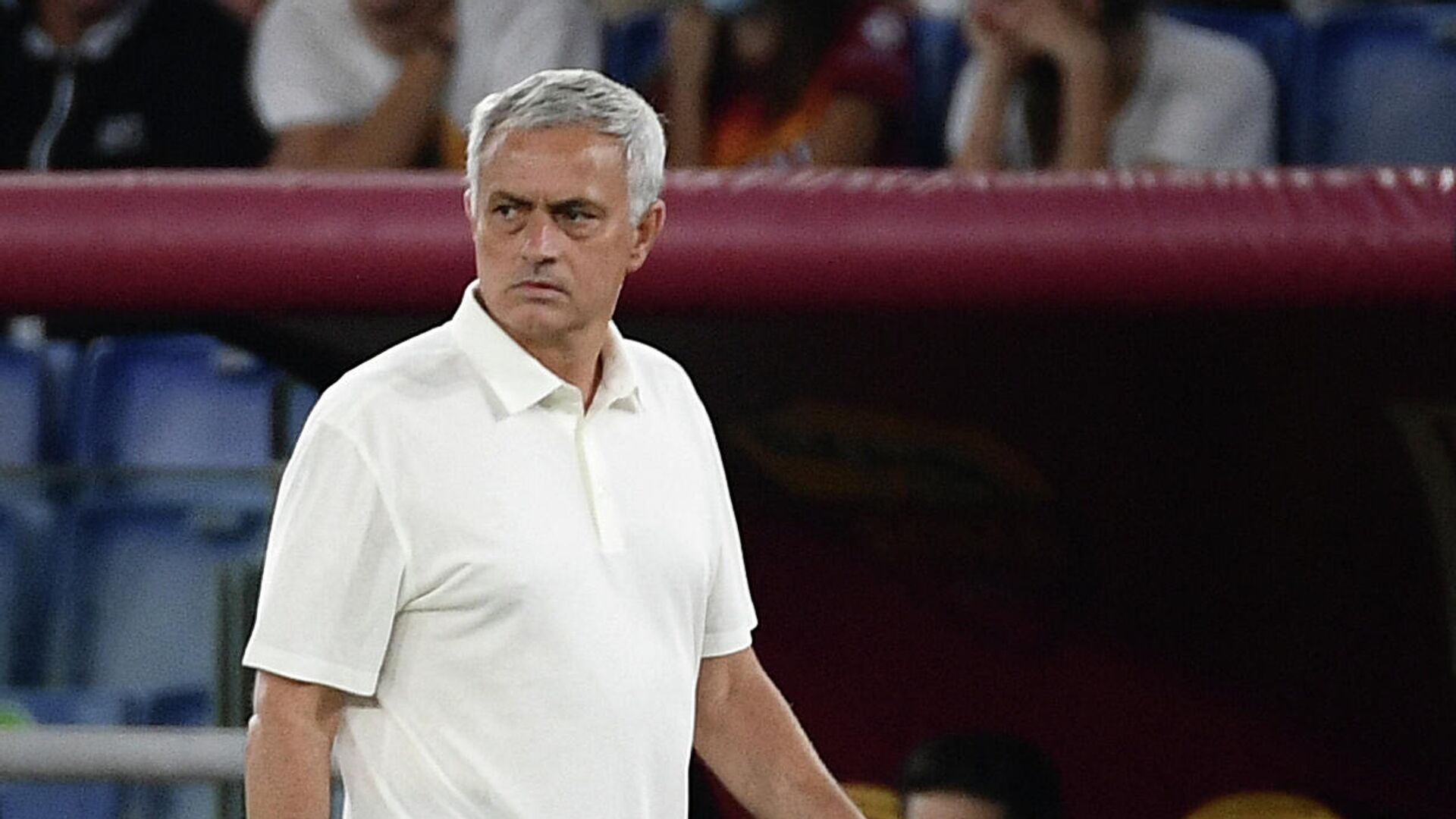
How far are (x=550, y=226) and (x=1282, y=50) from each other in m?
1.90

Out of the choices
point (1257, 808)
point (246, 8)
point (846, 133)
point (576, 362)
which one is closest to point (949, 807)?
point (1257, 808)

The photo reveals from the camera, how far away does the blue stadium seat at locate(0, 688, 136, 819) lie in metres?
2.42

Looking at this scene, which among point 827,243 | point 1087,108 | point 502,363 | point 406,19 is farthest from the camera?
point 406,19

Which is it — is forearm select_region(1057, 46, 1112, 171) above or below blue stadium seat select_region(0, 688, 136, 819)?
above

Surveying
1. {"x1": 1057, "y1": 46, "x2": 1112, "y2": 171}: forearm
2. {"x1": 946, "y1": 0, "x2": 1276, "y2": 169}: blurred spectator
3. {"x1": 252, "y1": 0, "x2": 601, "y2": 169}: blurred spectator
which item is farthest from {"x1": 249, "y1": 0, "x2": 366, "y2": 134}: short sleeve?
{"x1": 1057, "y1": 46, "x2": 1112, "y2": 171}: forearm

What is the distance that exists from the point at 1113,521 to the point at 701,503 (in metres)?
1.35

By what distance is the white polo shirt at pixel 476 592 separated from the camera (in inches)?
49.9

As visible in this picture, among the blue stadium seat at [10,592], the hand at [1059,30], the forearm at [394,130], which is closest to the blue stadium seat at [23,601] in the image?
the blue stadium seat at [10,592]

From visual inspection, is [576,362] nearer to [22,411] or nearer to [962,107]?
Result: [22,411]

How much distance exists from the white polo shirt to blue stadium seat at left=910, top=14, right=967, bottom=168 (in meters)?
1.72

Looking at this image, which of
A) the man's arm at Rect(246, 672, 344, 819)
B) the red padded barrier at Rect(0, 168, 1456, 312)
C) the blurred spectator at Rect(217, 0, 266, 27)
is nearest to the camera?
the man's arm at Rect(246, 672, 344, 819)

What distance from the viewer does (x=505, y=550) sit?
4.25 feet

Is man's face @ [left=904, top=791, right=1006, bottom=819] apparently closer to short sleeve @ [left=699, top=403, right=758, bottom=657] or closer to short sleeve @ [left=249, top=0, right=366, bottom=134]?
short sleeve @ [left=699, top=403, right=758, bottom=657]

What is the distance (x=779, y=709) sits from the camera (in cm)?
154
